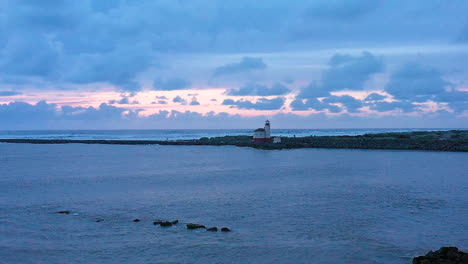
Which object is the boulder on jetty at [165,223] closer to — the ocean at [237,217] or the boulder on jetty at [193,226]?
the ocean at [237,217]

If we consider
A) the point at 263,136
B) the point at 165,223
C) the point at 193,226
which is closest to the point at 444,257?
the point at 193,226

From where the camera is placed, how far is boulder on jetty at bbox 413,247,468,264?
1136 centimetres

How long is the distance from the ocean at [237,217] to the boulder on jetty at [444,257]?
2.06ft

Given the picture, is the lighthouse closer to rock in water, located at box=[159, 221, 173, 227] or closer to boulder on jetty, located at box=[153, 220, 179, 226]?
boulder on jetty, located at box=[153, 220, 179, 226]

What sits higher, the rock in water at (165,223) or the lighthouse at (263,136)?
the lighthouse at (263,136)

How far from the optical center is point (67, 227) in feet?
53.0

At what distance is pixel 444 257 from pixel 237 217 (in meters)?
8.20

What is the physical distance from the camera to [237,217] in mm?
17656

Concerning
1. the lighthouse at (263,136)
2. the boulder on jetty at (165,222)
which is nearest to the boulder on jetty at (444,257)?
the boulder on jetty at (165,222)

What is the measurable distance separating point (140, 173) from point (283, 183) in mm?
12790

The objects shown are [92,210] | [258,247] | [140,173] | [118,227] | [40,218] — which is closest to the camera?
[258,247]

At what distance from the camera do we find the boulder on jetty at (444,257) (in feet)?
37.3

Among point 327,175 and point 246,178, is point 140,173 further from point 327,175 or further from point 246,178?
point 327,175

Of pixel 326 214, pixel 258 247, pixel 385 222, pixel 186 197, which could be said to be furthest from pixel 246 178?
pixel 258 247
